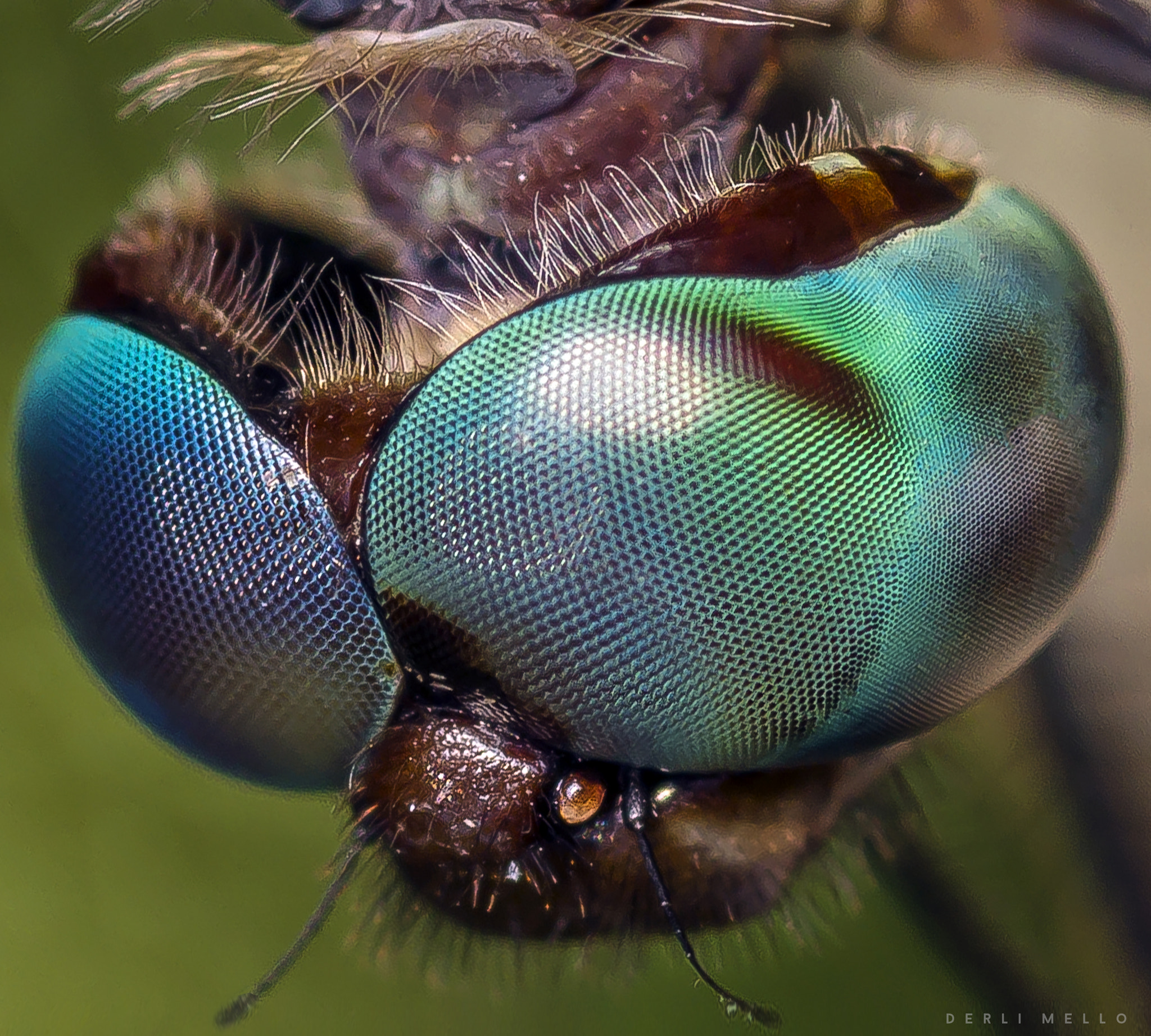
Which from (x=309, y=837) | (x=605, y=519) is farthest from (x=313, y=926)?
(x=309, y=837)

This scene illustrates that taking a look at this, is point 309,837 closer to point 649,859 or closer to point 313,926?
point 313,926

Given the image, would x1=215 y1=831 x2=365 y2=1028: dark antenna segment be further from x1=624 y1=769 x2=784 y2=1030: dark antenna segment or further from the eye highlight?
x1=624 y1=769 x2=784 y2=1030: dark antenna segment

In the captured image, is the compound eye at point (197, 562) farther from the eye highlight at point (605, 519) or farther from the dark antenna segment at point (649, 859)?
the dark antenna segment at point (649, 859)

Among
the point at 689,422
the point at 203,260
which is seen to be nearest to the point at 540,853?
the point at 689,422

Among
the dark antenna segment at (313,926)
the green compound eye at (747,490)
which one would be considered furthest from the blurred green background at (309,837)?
the green compound eye at (747,490)

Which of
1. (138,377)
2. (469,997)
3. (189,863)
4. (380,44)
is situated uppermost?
(380,44)

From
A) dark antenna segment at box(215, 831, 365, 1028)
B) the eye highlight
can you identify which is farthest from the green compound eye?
dark antenna segment at box(215, 831, 365, 1028)

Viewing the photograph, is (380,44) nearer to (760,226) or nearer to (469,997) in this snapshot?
(760,226)
